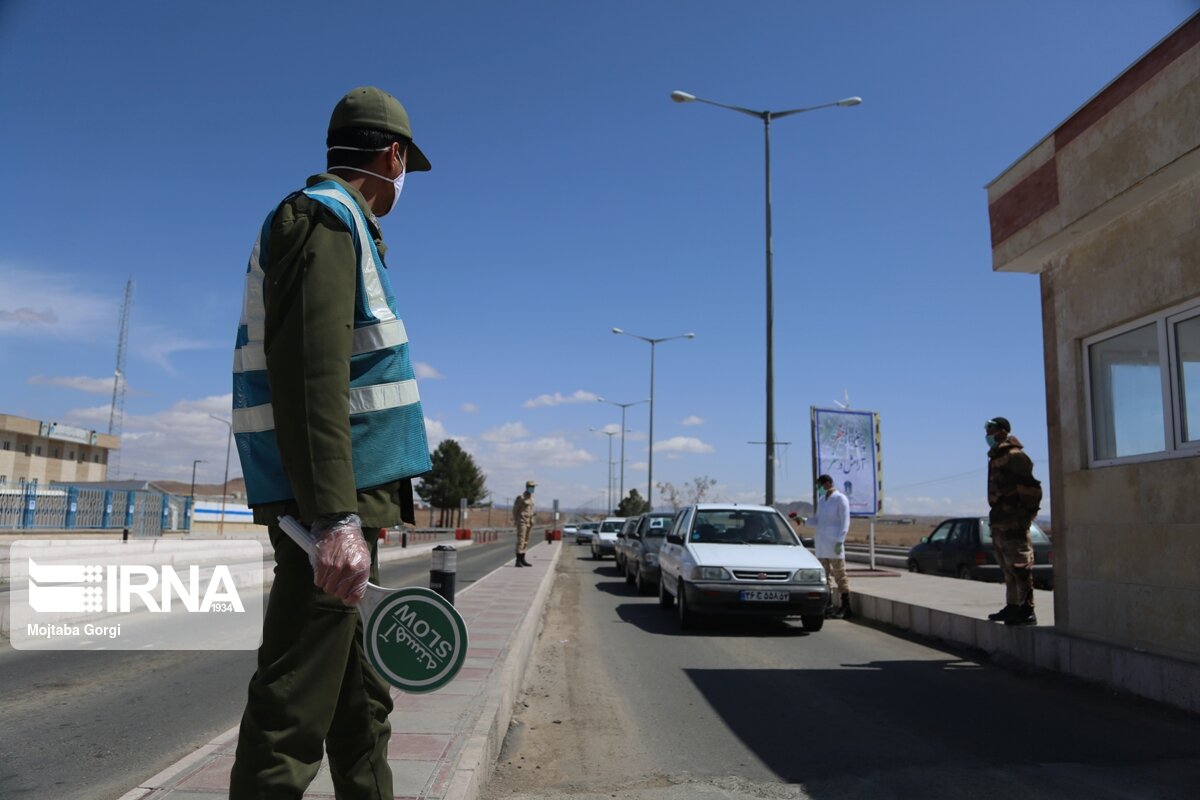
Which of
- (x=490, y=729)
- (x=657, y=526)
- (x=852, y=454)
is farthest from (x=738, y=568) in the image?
(x=852, y=454)

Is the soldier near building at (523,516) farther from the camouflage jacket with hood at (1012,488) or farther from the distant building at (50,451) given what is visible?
the distant building at (50,451)

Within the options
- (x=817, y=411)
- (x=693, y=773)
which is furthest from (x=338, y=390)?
(x=817, y=411)

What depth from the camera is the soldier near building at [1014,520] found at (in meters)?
8.26

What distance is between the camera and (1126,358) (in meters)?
7.55

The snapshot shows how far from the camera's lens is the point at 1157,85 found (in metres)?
6.67

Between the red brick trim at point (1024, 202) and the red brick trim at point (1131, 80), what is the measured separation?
30cm

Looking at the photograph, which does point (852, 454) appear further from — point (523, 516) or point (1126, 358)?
point (1126, 358)

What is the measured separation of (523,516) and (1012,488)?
43.4 feet

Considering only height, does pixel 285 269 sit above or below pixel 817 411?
below

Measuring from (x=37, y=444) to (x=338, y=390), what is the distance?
76.2 m

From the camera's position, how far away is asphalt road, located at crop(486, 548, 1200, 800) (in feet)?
14.6

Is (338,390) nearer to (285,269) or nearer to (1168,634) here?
(285,269)

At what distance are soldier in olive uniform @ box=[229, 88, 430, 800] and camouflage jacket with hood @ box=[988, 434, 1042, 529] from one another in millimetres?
7497

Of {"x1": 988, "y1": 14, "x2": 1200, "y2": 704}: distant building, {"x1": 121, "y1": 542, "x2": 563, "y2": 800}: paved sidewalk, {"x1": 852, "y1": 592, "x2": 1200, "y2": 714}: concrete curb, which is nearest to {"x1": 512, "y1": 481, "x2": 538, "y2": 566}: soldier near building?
{"x1": 852, "y1": 592, "x2": 1200, "y2": 714}: concrete curb
